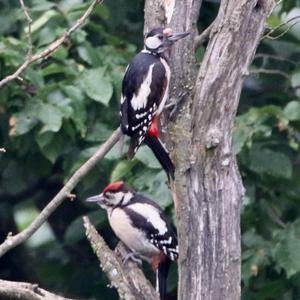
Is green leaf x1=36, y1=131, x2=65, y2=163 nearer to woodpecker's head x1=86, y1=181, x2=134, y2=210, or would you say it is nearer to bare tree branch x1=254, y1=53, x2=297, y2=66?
woodpecker's head x1=86, y1=181, x2=134, y2=210

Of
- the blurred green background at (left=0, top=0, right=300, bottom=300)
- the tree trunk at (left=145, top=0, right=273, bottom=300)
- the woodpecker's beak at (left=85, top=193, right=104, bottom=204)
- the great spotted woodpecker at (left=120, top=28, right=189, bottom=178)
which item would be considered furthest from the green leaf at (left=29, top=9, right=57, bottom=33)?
the tree trunk at (left=145, top=0, right=273, bottom=300)

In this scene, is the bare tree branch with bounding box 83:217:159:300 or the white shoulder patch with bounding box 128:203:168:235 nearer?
the bare tree branch with bounding box 83:217:159:300

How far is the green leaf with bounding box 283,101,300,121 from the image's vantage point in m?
6.43

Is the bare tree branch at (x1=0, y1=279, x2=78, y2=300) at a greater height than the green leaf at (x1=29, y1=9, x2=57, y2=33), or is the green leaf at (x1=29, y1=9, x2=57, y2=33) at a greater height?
the green leaf at (x1=29, y1=9, x2=57, y2=33)

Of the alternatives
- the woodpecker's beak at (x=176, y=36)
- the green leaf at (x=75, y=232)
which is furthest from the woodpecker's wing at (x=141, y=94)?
the green leaf at (x=75, y=232)

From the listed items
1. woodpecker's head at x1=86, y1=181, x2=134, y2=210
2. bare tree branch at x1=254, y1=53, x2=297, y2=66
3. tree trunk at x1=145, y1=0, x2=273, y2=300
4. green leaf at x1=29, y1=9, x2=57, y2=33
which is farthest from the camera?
bare tree branch at x1=254, y1=53, x2=297, y2=66

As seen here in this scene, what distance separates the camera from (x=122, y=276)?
5.37 metres

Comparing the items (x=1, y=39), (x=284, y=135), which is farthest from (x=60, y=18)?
(x=284, y=135)

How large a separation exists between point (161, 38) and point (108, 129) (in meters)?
1.36

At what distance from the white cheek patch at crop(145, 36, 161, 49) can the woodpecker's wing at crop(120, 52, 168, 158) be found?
0.09 meters

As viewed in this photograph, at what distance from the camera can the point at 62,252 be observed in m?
7.68

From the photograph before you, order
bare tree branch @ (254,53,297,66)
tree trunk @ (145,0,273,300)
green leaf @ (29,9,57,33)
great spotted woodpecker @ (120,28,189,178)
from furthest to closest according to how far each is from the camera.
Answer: bare tree branch @ (254,53,297,66)
green leaf @ (29,9,57,33)
great spotted woodpecker @ (120,28,189,178)
tree trunk @ (145,0,273,300)

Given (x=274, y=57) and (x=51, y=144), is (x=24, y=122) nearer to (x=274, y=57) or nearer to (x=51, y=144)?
(x=51, y=144)

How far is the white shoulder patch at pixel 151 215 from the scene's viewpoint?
6.37 meters
